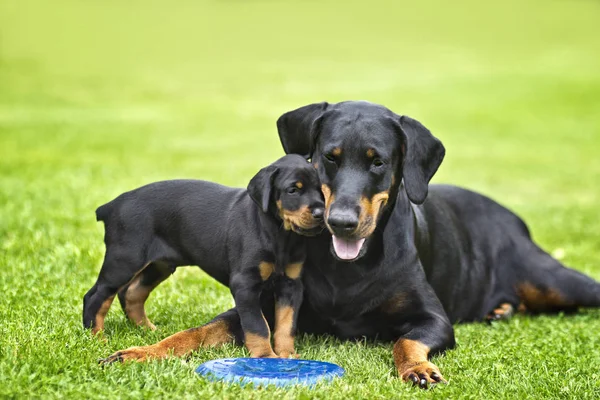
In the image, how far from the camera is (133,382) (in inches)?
159

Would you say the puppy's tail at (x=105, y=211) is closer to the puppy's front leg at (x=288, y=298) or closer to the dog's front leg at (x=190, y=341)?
the dog's front leg at (x=190, y=341)

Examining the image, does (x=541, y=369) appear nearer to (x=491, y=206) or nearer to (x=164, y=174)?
(x=491, y=206)

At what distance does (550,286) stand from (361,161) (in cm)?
282

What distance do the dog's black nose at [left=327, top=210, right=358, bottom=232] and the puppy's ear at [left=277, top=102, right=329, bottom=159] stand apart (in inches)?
31.4

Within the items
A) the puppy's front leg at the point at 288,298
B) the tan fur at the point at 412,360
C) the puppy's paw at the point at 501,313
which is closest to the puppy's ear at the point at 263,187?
the puppy's front leg at the point at 288,298

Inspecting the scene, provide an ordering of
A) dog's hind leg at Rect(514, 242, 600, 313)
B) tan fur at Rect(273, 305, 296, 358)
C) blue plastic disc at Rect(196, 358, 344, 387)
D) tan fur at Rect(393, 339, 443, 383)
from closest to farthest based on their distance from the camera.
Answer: blue plastic disc at Rect(196, 358, 344, 387) → tan fur at Rect(393, 339, 443, 383) → tan fur at Rect(273, 305, 296, 358) → dog's hind leg at Rect(514, 242, 600, 313)

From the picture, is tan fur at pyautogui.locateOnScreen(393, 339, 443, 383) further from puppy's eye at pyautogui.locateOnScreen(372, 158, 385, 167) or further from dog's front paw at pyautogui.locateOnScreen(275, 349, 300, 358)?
puppy's eye at pyautogui.locateOnScreen(372, 158, 385, 167)

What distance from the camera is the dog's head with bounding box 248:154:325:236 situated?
4.73 m

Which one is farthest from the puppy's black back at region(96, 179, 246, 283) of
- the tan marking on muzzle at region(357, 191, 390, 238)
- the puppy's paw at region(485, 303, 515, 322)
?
the puppy's paw at region(485, 303, 515, 322)

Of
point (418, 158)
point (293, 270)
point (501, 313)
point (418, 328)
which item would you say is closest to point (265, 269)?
point (293, 270)

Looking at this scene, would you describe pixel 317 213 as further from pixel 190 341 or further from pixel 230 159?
pixel 230 159

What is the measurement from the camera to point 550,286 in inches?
270

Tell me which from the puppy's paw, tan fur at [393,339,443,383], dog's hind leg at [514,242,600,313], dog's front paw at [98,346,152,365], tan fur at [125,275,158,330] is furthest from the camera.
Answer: dog's hind leg at [514,242,600,313]

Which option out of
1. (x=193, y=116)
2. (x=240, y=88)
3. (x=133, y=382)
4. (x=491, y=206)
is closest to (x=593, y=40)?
(x=240, y=88)
